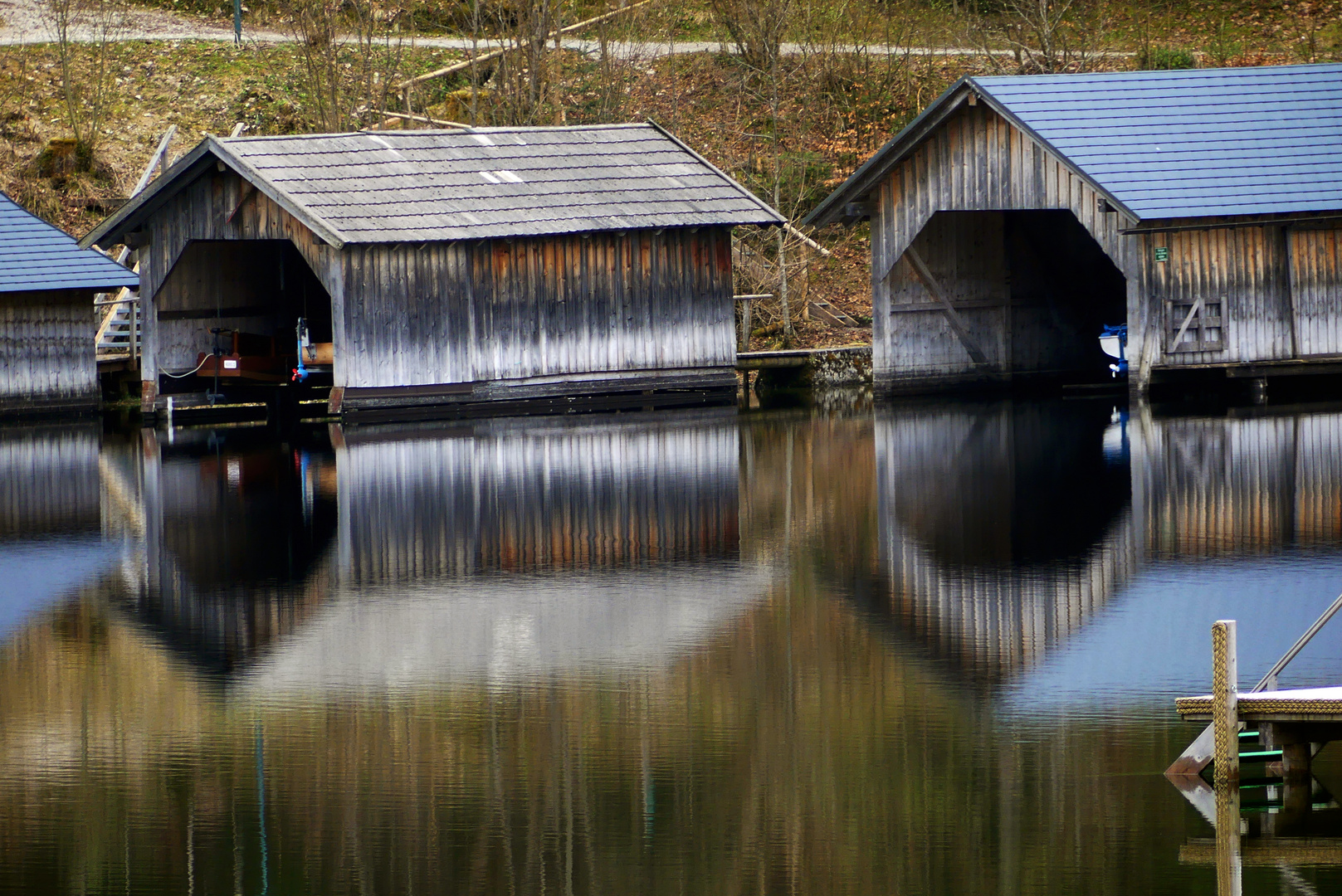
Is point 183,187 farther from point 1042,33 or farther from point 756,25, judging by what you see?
point 1042,33

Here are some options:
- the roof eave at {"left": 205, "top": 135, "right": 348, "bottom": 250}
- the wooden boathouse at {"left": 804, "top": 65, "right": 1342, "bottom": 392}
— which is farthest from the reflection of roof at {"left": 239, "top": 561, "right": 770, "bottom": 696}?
the wooden boathouse at {"left": 804, "top": 65, "right": 1342, "bottom": 392}

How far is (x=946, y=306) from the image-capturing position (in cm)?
2856

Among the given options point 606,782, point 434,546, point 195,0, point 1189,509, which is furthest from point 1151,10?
point 606,782

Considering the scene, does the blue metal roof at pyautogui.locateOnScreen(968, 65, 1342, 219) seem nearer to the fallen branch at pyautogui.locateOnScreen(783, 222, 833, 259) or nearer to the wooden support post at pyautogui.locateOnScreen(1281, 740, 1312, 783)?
the fallen branch at pyautogui.locateOnScreen(783, 222, 833, 259)

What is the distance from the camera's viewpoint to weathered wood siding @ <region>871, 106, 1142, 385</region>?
2575cm

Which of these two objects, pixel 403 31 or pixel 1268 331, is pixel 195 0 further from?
pixel 1268 331

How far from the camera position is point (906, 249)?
28.0 metres

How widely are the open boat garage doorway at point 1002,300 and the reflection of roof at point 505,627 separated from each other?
14858 mm

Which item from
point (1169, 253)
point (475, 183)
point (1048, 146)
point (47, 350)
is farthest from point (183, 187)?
point (1169, 253)

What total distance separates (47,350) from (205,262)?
2697mm

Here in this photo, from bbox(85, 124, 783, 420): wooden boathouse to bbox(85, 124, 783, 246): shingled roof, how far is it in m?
0.03

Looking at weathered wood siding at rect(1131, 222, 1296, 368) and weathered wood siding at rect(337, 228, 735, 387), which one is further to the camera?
weathered wood siding at rect(337, 228, 735, 387)

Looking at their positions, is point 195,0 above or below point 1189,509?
above

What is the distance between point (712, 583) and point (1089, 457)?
7.50 meters
